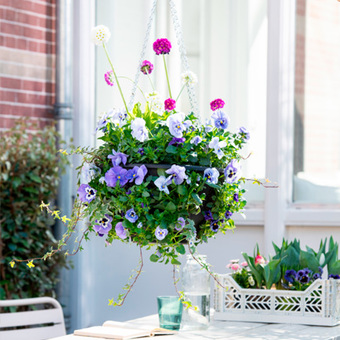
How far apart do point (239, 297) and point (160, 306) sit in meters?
0.34

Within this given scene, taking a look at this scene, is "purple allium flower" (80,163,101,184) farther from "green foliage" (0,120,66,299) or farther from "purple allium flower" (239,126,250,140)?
"green foliage" (0,120,66,299)

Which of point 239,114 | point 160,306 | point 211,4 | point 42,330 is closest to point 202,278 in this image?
point 160,306

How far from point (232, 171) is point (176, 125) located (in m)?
0.21

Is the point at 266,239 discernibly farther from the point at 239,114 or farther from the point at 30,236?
the point at 30,236

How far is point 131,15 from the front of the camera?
14.7 ft

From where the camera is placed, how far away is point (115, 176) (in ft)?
6.36

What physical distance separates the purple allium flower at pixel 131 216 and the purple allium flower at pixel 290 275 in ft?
2.91

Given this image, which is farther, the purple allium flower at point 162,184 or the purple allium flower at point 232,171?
the purple allium flower at point 232,171

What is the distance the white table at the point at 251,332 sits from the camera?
7.68ft

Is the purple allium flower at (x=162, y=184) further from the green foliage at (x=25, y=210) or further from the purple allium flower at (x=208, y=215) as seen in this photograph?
the green foliage at (x=25, y=210)

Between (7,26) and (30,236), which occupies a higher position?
(7,26)

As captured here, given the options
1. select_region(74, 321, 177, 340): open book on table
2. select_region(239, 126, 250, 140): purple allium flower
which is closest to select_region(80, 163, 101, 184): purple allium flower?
select_region(239, 126, 250, 140): purple allium flower

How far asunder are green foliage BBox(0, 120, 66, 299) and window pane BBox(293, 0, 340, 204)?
1327mm

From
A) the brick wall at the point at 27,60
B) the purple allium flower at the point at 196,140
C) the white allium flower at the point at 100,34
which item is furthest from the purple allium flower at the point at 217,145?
the brick wall at the point at 27,60
